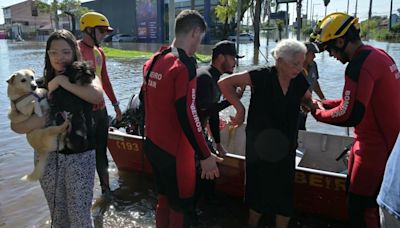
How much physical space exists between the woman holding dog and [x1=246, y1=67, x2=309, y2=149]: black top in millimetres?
1313

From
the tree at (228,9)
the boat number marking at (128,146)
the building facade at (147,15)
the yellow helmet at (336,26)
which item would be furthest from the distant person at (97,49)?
the tree at (228,9)

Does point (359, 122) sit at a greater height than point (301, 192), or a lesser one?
greater

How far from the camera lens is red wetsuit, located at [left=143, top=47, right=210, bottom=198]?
8.55ft

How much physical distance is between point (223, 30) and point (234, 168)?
42.8 m

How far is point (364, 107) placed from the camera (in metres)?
2.73

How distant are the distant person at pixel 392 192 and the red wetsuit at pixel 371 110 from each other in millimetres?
1386

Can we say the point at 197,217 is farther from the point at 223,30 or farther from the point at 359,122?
the point at 223,30

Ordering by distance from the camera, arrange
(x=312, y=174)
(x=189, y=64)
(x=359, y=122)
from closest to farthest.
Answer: (x=189, y=64) < (x=359, y=122) < (x=312, y=174)

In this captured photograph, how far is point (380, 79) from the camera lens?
2721 millimetres

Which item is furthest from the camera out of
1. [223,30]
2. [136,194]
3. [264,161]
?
[223,30]

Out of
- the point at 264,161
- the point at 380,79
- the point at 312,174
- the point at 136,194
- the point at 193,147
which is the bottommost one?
the point at 136,194

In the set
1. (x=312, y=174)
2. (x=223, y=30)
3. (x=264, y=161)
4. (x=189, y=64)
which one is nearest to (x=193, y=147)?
(x=189, y=64)

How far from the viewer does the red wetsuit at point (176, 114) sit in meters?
2.61

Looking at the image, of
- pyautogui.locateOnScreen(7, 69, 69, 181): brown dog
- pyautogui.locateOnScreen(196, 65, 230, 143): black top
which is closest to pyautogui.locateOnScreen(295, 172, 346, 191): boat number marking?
pyautogui.locateOnScreen(196, 65, 230, 143): black top
